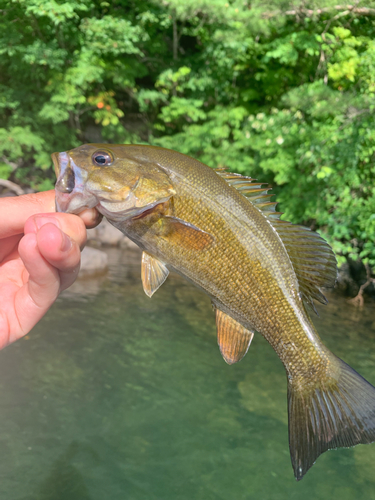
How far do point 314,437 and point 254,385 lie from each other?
689cm

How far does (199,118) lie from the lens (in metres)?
15.1

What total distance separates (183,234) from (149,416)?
6.30 metres

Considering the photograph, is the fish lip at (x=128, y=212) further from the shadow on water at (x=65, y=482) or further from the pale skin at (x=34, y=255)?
the shadow on water at (x=65, y=482)

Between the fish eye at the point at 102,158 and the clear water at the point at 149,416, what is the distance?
5654 millimetres

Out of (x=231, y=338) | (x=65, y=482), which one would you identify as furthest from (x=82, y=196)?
(x=65, y=482)

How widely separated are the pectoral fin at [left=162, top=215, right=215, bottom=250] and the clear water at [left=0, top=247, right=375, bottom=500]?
5529mm

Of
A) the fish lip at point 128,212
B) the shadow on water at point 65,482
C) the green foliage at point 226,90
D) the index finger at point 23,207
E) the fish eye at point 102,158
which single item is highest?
the fish eye at point 102,158

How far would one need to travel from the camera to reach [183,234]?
5.05 ft

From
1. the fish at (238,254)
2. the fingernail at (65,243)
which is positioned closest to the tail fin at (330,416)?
the fish at (238,254)

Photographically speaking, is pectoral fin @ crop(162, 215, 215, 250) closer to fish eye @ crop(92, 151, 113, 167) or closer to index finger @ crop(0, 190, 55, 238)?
fish eye @ crop(92, 151, 113, 167)

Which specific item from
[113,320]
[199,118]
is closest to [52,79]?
[199,118]

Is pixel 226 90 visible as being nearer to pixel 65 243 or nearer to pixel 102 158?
pixel 102 158

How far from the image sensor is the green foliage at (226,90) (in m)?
11.1

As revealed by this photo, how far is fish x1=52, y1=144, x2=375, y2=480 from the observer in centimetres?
154
